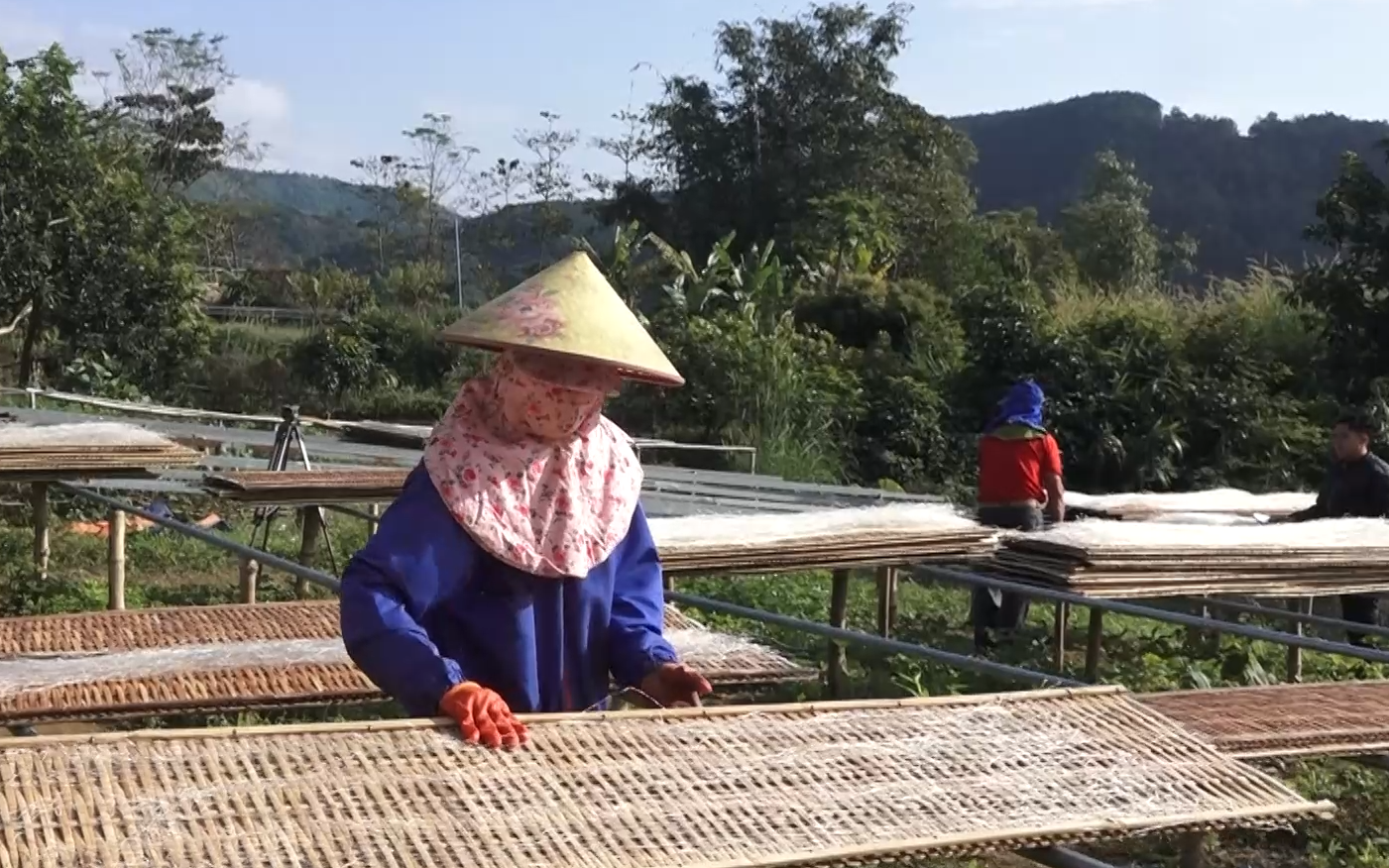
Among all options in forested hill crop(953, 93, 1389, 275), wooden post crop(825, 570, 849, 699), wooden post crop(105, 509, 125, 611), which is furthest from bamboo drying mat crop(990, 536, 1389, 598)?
forested hill crop(953, 93, 1389, 275)

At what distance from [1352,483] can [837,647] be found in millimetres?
2927

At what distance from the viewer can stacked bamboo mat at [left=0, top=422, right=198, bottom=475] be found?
242 inches

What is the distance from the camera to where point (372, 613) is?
7.30ft

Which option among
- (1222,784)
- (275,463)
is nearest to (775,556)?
(1222,784)

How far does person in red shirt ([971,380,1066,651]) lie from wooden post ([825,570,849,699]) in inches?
50.8

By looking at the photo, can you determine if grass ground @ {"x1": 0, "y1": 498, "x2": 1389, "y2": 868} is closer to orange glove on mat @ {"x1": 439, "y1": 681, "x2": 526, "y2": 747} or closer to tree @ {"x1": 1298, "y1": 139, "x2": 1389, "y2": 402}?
orange glove on mat @ {"x1": 439, "y1": 681, "x2": 526, "y2": 747}

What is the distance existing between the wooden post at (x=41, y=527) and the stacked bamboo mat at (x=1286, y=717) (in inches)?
213

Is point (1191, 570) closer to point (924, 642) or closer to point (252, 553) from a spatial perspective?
point (924, 642)

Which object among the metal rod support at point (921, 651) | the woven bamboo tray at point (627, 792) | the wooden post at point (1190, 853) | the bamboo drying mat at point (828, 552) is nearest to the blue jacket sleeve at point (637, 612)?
the woven bamboo tray at point (627, 792)

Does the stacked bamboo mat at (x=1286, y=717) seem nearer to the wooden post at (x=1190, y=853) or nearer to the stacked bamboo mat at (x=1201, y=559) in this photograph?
the wooden post at (x=1190, y=853)

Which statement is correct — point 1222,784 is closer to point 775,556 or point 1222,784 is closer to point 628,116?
point 775,556

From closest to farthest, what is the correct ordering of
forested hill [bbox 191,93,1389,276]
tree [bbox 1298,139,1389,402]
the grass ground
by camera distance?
the grass ground
tree [bbox 1298,139,1389,402]
forested hill [bbox 191,93,1389,276]

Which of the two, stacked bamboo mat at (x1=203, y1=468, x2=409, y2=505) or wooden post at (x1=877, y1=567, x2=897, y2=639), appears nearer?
stacked bamboo mat at (x1=203, y1=468, x2=409, y2=505)

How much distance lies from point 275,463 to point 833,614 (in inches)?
126
